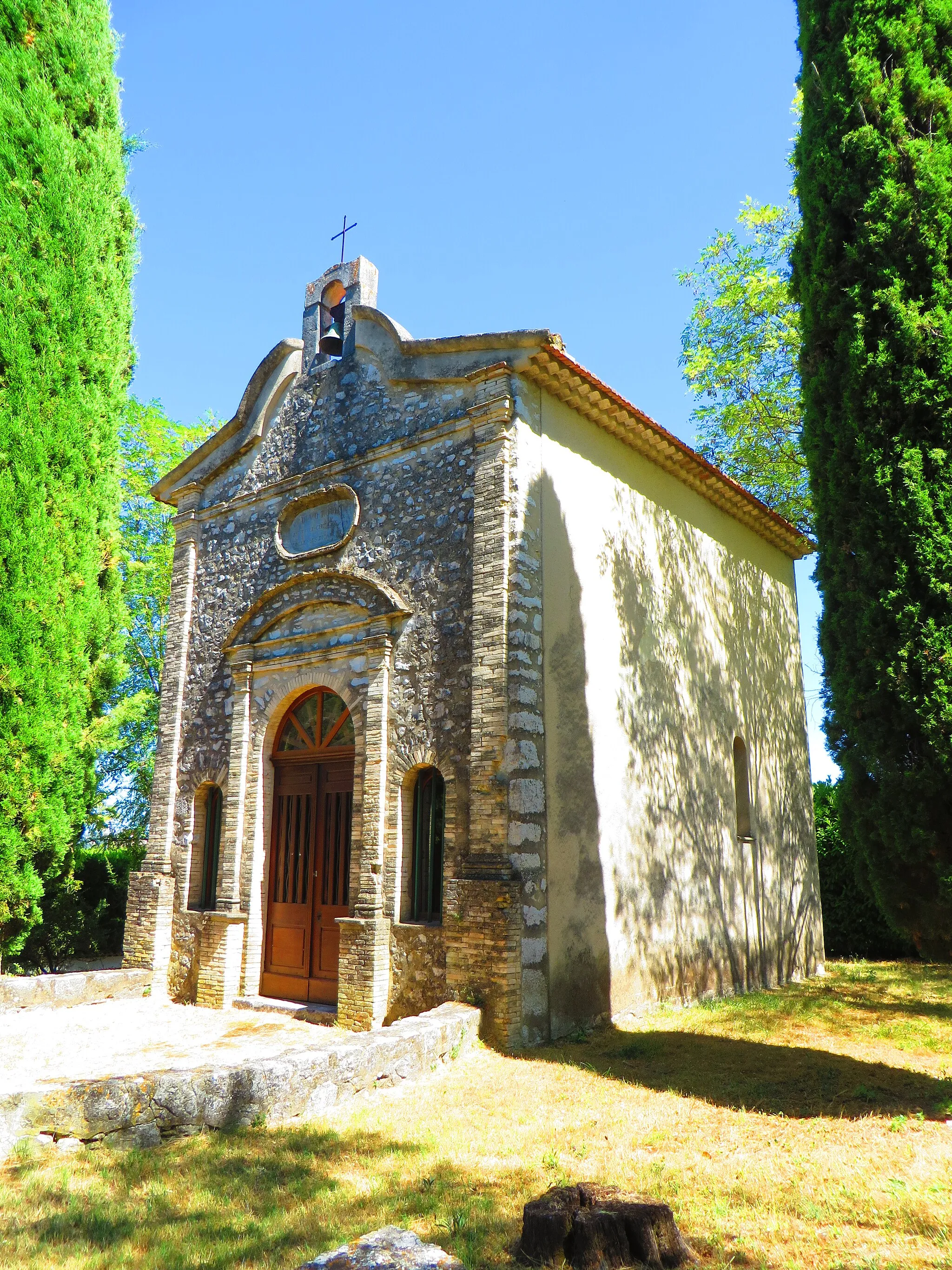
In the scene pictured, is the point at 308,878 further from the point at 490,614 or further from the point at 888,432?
the point at 888,432

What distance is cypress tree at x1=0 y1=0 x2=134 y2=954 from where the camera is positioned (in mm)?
9867

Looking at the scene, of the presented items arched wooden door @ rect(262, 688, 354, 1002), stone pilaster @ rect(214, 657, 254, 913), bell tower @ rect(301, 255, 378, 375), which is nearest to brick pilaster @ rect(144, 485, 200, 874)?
stone pilaster @ rect(214, 657, 254, 913)

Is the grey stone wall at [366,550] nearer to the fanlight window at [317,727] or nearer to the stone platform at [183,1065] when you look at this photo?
the fanlight window at [317,727]

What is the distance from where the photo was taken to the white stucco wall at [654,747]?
848 cm

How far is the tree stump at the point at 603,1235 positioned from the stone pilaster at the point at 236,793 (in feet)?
22.5

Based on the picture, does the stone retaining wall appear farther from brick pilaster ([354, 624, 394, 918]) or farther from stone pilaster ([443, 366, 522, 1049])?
stone pilaster ([443, 366, 522, 1049])

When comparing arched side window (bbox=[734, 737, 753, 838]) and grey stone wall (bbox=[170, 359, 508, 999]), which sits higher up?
grey stone wall (bbox=[170, 359, 508, 999])

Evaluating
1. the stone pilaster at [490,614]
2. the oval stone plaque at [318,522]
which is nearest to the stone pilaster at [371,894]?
the stone pilaster at [490,614]

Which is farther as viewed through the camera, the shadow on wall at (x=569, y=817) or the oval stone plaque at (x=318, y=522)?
the oval stone plaque at (x=318, y=522)

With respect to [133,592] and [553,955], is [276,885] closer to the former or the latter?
[553,955]

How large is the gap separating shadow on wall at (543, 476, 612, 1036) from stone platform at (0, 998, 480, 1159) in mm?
1083

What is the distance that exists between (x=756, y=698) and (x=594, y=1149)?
849cm

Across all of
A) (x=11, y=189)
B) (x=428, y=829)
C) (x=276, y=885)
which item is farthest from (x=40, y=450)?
(x=428, y=829)

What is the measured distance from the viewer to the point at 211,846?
1083 centimetres
